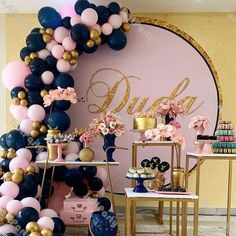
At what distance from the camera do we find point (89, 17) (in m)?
3.34

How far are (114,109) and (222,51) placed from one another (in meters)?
1.36

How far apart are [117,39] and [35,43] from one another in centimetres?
81

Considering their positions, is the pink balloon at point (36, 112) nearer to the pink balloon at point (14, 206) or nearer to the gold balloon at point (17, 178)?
the gold balloon at point (17, 178)

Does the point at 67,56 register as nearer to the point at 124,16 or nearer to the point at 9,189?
the point at 124,16

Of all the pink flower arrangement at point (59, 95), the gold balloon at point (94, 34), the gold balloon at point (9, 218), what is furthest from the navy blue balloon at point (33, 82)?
the gold balloon at point (9, 218)

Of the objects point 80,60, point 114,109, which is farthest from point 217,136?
point 80,60

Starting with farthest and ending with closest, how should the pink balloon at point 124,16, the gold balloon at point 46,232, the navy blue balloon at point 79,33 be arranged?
A: the pink balloon at point 124,16, the navy blue balloon at point 79,33, the gold balloon at point 46,232

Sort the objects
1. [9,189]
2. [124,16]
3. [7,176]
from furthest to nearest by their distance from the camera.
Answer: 1. [124,16]
2. [7,176]
3. [9,189]

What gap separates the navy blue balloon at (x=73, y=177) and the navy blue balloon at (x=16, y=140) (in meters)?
0.50

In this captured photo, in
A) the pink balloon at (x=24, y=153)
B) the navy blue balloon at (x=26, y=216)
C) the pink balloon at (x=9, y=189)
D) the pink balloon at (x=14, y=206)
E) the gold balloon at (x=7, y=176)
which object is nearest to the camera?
the navy blue balloon at (x=26, y=216)

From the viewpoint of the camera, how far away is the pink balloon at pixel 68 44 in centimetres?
340

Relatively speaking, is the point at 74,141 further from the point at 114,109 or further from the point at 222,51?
the point at 222,51

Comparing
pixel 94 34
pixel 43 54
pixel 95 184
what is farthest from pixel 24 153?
pixel 94 34

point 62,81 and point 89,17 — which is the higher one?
point 89,17
